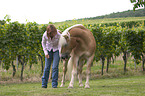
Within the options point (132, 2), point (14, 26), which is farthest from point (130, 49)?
point (14, 26)

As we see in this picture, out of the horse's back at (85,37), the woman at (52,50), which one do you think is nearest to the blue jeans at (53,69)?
the woman at (52,50)

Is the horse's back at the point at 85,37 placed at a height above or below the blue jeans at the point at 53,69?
above

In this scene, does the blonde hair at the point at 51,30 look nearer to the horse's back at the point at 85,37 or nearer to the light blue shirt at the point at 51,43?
the light blue shirt at the point at 51,43

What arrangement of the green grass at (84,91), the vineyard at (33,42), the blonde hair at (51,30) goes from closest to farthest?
the green grass at (84,91) → the blonde hair at (51,30) → the vineyard at (33,42)

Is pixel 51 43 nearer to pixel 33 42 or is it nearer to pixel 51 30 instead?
pixel 51 30

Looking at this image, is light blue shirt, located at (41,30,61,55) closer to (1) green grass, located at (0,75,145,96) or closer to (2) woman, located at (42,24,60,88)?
(2) woman, located at (42,24,60,88)

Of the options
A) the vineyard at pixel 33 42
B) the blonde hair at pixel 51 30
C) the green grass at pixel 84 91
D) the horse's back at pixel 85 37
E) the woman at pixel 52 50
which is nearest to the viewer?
the green grass at pixel 84 91

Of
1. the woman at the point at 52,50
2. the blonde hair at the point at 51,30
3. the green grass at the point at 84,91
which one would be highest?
the blonde hair at the point at 51,30

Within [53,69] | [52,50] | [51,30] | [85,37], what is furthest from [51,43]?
[85,37]

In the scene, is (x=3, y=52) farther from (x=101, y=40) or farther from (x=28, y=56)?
(x=101, y=40)

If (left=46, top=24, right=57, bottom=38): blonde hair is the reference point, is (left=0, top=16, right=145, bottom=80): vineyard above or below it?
below

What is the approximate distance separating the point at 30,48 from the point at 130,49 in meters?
8.67

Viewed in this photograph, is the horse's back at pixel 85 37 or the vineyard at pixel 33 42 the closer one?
the horse's back at pixel 85 37

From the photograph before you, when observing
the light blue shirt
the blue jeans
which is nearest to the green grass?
the blue jeans
